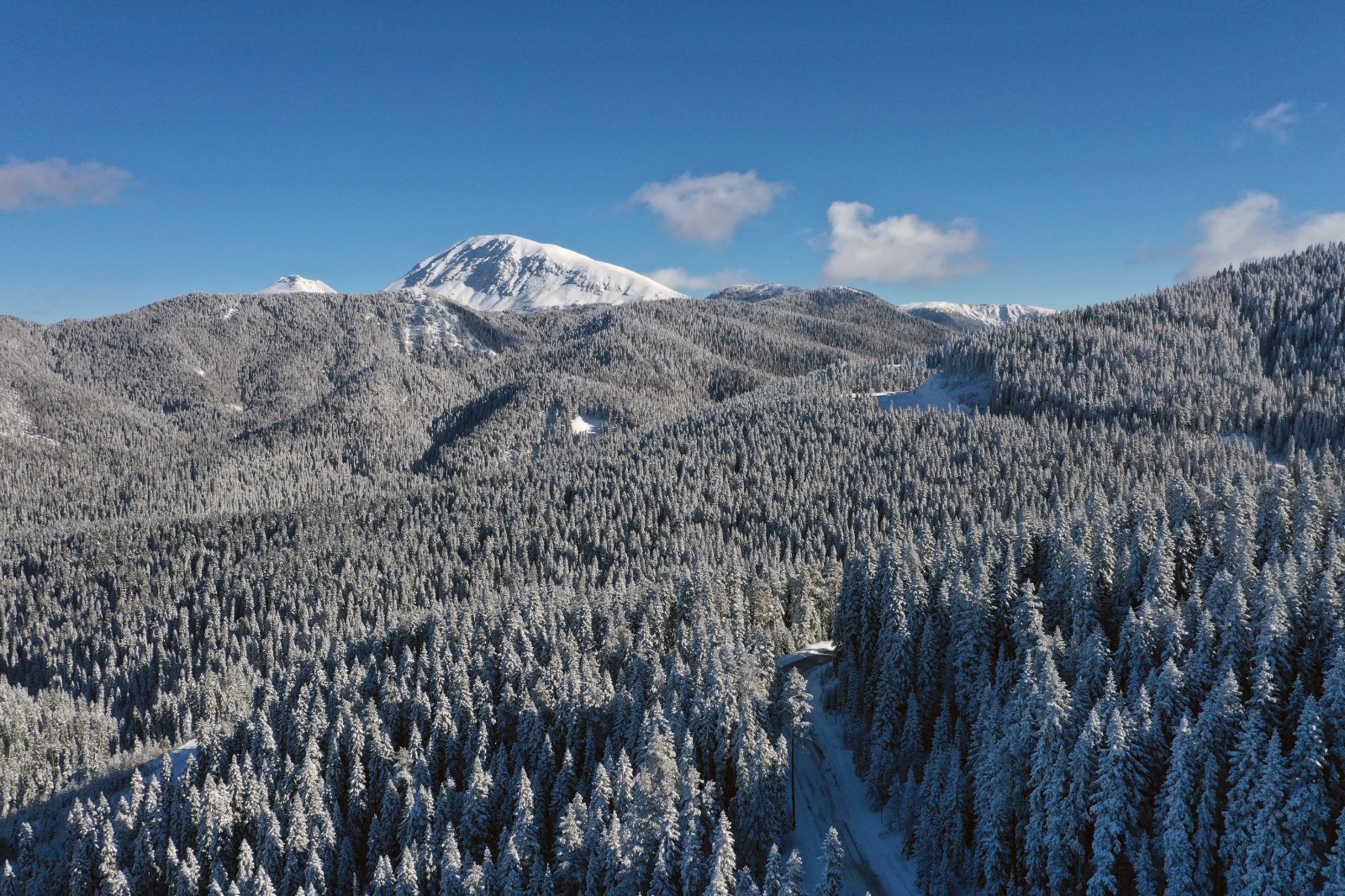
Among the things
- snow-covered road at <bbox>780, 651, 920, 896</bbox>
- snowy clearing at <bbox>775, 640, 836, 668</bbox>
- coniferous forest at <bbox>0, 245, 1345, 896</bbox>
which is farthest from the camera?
snowy clearing at <bbox>775, 640, 836, 668</bbox>

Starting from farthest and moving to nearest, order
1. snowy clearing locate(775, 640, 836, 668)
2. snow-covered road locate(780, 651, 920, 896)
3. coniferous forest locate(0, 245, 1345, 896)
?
1. snowy clearing locate(775, 640, 836, 668)
2. snow-covered road locate(780, 651, 920, 896)
3. coniferous forest locate(0, 245, 1345, 896)

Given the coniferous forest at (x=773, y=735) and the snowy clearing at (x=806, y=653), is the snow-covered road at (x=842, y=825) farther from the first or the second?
the snowy clearing at (x=806, y=653)

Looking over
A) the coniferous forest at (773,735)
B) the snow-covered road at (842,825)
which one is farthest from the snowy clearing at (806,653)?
the snow-covered road at (842,825)

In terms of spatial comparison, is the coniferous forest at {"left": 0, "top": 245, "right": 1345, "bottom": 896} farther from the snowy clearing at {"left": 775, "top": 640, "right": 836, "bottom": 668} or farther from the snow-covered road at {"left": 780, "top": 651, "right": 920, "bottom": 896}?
the snowy clearing at {"left": 775, "top": 640, "right": 836, "bottom": 668}

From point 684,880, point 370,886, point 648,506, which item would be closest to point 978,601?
point 684,880

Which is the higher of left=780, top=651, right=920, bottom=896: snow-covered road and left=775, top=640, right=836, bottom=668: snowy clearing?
left=775, top=640, right=836, bottom=668: snowy clearing

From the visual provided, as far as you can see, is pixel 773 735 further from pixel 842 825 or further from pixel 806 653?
pixel 806 653

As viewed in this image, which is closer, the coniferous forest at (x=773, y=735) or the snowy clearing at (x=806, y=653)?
the coniferous forest at (x=773, y=735)

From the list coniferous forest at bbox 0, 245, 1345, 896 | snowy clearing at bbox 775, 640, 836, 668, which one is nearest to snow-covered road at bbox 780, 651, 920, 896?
coniferous forest at bbox 0, 245, 1345, 896

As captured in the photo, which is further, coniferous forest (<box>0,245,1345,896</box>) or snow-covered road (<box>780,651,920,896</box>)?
snow-covered road (<box>780,651,920,896</box>)
